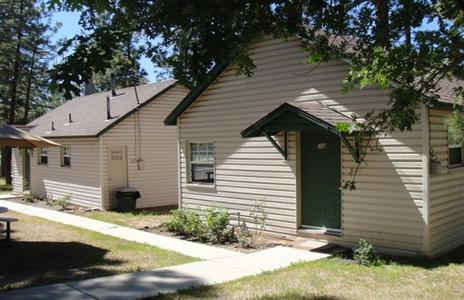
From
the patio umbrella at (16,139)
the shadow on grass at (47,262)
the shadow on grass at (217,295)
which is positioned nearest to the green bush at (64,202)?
the patio umbrella at (16,139)

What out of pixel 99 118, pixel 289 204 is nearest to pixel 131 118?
pixel 99 118

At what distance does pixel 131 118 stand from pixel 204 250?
9.46 meters

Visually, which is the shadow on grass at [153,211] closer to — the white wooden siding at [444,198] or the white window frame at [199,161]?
the white window frame at [199,161]

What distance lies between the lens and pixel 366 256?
28.4 feet

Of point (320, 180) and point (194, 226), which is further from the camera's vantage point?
point (194, 226)

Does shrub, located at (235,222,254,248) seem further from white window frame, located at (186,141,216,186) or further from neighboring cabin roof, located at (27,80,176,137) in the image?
neighboring cabin roof, located at (27,80,176,137)

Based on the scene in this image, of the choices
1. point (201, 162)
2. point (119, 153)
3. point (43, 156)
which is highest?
point (119, 153)

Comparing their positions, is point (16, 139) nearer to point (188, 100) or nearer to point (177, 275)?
point (188, 100)

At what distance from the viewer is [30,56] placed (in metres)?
32.4

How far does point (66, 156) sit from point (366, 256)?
14929mm

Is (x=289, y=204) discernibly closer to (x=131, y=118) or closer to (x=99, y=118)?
(x=131, y=118)

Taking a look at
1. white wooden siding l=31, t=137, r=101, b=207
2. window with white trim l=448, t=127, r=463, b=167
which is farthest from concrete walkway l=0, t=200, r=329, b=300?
white wooden siding l=31, t=137, r=101, b=207

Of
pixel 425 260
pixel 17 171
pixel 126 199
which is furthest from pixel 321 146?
pixel 17 171

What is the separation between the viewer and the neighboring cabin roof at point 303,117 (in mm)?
9305
